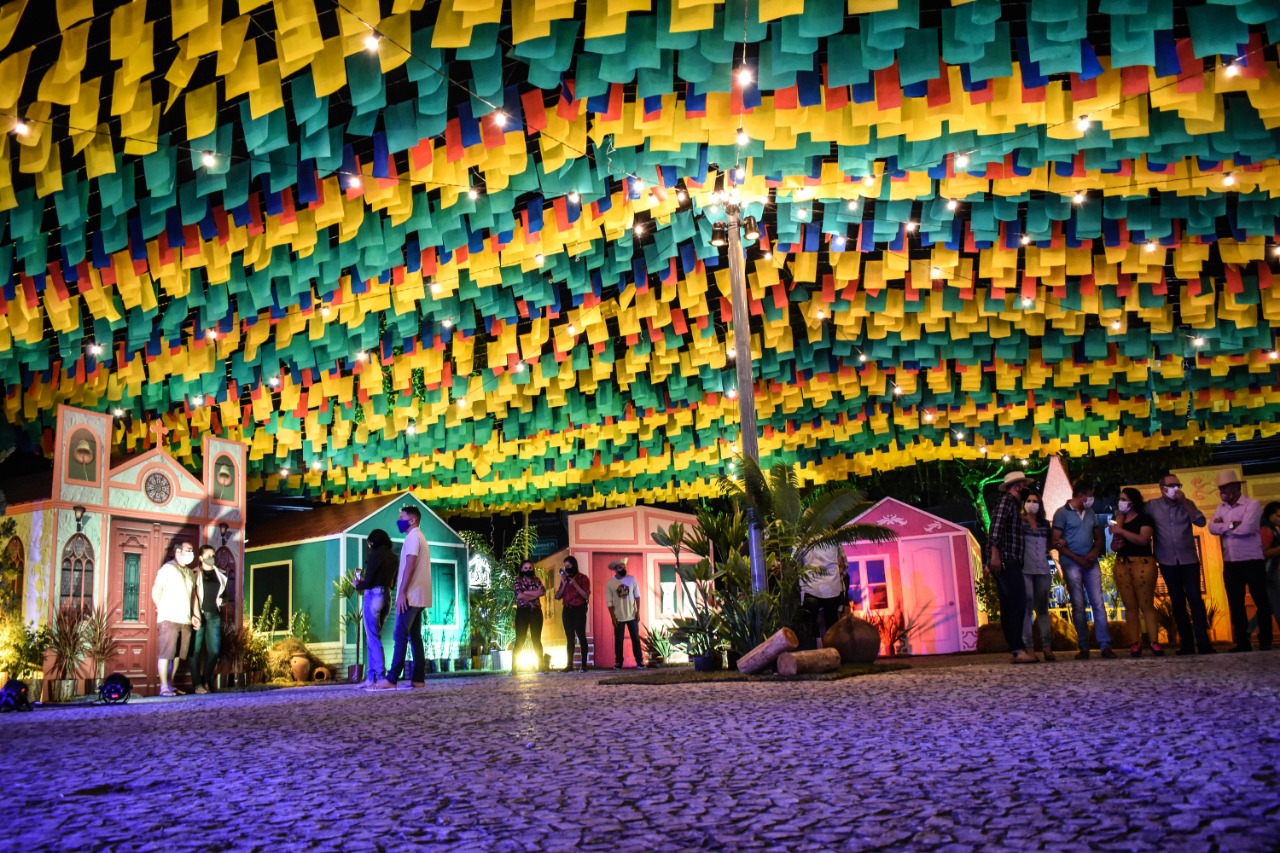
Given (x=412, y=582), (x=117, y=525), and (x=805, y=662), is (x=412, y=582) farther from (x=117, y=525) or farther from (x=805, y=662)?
(x=117, y=525)

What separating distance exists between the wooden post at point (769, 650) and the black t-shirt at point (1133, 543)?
3.14 metres

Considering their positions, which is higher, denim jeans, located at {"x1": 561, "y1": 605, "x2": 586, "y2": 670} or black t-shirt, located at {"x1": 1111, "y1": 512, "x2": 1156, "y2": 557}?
black t-shirt, located at {"x1": 1111, "y1": 512, "x2": 1156, "y2": 557}

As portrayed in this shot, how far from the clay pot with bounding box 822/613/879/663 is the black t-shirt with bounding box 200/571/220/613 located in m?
7.46

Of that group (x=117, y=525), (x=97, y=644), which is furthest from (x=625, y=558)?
(x=97, y=644)

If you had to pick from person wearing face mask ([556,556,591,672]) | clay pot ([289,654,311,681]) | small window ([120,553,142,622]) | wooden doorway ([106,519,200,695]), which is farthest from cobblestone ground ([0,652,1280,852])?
clay pot ([289,654,311,681])

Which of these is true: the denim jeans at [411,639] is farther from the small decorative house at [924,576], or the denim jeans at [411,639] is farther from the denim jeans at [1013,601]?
the small decorative house at [924,576]

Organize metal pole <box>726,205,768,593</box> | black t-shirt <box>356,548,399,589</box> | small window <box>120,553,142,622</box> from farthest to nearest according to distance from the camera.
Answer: small window <box>120,553,142,622</box> → metal pole <box>726,205,768,593</box> → black t-shirt <box>356,548,399,589</box>

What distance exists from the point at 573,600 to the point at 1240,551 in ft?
25.2

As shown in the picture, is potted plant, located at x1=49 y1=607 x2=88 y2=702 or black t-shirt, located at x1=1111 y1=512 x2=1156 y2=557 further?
potted plant, located at x1=49 y1=607 x2=88 y2=702

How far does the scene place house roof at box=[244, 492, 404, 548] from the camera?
58.2 ft

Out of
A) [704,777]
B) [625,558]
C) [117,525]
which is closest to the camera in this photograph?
[704,777]

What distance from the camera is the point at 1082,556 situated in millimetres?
8438

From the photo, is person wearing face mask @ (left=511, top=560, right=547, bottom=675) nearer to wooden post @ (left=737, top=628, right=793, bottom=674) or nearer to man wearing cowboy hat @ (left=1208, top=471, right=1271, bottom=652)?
wooden post @ (left=737, top=628, right=793, bottom=674)

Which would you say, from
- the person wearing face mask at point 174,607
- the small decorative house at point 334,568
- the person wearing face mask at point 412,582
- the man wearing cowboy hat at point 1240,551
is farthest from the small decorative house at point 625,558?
the man wearing cowboy hat at point 1240,551
